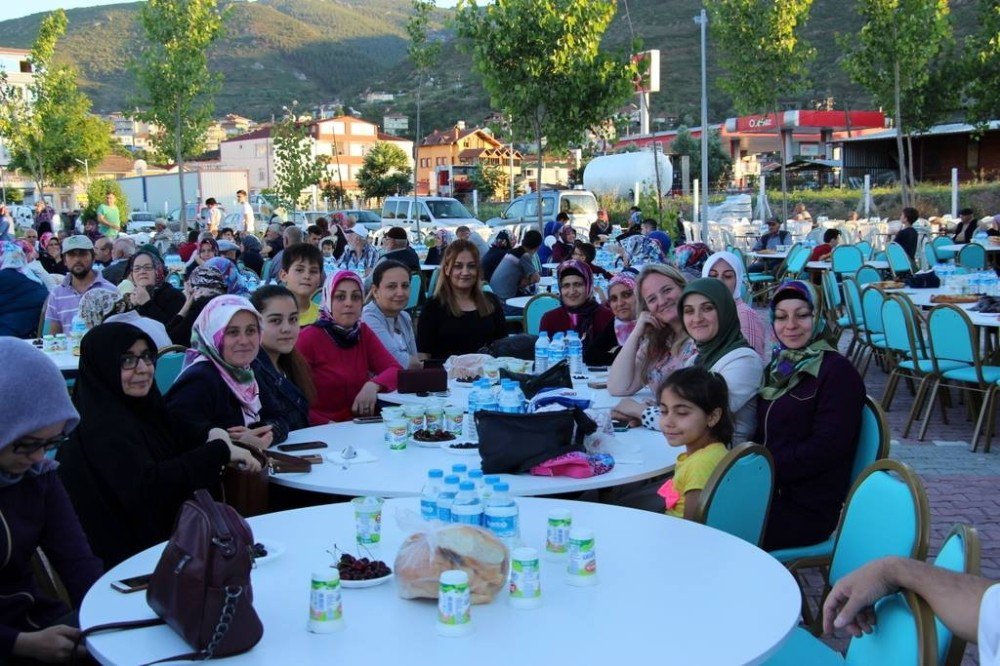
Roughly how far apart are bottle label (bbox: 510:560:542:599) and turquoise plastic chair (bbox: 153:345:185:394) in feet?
9.61

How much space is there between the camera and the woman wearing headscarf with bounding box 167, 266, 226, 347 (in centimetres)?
627

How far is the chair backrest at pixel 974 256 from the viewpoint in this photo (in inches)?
473

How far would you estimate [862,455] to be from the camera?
3438mm

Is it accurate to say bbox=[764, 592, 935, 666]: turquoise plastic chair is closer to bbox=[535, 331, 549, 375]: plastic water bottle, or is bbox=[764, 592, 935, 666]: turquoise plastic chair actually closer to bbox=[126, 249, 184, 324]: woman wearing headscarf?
bbox=[535, 331, 549, 375]: plastic water bottle

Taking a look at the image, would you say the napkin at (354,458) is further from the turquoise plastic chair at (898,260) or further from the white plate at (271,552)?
the turquoise plastic chair at (898,260)

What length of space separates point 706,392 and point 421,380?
1.94 metres

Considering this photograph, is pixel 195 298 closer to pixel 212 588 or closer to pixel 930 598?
pixel 212 588

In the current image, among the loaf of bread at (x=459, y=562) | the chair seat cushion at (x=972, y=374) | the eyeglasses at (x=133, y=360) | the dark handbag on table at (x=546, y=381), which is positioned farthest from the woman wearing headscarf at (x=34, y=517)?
the chair seat cushion at (x=972, y=374)

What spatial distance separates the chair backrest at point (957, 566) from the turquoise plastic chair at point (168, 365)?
364 cm

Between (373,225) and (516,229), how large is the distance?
8.37m

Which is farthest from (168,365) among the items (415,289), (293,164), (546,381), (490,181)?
(490,181)

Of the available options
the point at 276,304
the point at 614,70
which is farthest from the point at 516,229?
the point at 276,304

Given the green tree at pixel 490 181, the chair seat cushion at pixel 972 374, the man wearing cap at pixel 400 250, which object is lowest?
the chair seat cushion at pixel 972 374

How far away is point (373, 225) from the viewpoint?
26953 mm
